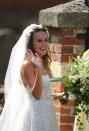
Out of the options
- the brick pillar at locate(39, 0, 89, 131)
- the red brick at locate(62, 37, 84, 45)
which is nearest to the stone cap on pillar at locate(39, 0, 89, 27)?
the brick pillar at locate(39, 0, 89, 131)

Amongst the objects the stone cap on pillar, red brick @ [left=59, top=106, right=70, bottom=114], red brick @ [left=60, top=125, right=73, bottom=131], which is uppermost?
the stone cap on pillar

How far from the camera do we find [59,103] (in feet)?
23.4

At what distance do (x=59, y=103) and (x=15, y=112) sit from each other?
706 millimetres

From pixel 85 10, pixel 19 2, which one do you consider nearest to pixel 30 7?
pixel 19 2

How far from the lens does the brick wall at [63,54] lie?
7020 mm

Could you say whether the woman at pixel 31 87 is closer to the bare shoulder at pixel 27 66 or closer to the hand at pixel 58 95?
the bare shoulder at pixel 27 66

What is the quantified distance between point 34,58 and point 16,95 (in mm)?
519

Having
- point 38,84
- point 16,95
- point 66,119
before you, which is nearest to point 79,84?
point 38,84

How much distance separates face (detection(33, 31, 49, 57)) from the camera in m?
6.33

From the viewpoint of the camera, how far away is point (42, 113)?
21.1 feet

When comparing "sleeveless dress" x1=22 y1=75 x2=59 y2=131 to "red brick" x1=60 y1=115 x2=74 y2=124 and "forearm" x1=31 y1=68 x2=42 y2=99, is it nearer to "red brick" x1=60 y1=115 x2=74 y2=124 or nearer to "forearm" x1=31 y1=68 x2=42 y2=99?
"forearm" x1=31 y1=68 x2=42 y2=99

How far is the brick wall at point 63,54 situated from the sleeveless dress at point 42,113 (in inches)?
22.9

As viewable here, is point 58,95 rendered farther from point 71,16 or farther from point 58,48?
point 71,16

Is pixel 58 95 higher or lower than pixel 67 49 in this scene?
lower
